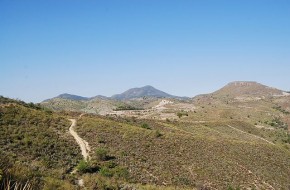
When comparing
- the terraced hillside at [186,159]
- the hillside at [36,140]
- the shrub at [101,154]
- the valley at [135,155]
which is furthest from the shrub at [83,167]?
the shrub at [101,154]

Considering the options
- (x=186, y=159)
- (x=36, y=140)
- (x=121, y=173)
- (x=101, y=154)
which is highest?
(x=36, y=140)

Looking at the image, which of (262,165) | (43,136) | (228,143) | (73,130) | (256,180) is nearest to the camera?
(43,136)

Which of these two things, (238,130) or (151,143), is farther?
(238,130)

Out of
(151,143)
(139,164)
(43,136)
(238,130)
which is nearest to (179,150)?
(151,143)

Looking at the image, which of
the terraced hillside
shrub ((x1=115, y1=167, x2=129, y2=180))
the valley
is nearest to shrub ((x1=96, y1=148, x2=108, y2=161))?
the valley

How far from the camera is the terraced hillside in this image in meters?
37.4

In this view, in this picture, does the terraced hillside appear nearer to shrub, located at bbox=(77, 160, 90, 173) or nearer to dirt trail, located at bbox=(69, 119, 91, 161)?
dirt trail, located at bbox=(69, 119, 91, 161)

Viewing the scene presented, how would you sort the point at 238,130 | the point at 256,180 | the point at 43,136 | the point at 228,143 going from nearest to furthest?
the point at 43,136 < the point at 256,180 < the point at 228,143 < the point at 238,130

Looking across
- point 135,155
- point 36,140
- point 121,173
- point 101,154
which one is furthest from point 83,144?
point 121,173

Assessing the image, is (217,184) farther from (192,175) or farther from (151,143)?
(151,143)

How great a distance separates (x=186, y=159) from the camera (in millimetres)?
45656

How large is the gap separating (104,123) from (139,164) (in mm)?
19493

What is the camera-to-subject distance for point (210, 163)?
4631 cm

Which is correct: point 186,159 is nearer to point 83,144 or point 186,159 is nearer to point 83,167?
point 83,144
